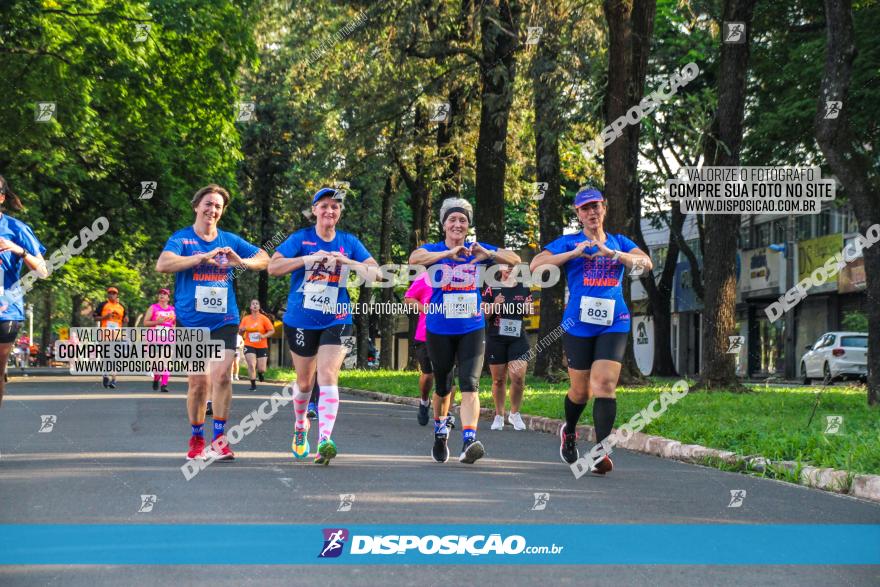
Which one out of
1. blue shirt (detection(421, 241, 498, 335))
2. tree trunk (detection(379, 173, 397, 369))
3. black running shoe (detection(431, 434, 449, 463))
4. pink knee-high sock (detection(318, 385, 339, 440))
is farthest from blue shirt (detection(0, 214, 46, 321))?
tree trunk (detection(379, 173, 397, 369))

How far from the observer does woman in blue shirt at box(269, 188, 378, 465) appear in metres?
9.69

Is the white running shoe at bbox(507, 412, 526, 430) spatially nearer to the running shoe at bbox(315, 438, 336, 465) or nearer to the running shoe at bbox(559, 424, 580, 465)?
the running shoe at bbox(559, 424, 580, 465)

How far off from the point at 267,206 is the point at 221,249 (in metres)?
38.9

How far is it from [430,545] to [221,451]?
13.6 feet

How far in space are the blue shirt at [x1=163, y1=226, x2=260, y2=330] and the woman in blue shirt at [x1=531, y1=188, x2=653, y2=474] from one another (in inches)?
98.1

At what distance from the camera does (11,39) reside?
24.4 meters

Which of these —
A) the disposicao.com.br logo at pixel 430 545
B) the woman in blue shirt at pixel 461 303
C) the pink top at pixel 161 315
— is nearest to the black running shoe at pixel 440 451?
the woman in blue shirt at pixel 461 303

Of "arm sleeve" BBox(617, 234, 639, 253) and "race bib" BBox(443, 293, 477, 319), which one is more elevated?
"arm sleeve" BBox(617, 234, 639, 253)

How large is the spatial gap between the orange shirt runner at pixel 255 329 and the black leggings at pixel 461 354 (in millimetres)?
15248

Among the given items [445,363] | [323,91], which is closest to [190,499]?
[445,363]

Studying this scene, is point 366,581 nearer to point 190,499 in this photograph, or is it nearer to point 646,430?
point 190,499

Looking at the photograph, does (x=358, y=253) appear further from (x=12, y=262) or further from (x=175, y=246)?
(x=12, y=262)

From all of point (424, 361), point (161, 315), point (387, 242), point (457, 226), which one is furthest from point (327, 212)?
point (387, 242)

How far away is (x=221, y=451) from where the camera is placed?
996cm
